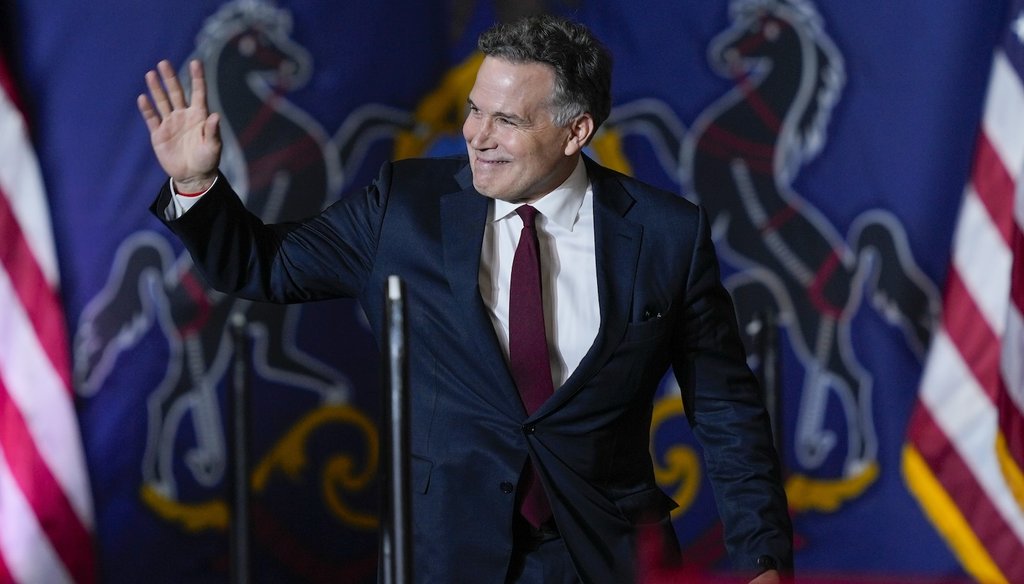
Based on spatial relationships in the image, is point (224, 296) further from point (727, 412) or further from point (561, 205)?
point (727, 412)

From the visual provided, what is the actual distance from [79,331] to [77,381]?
9 centimetres

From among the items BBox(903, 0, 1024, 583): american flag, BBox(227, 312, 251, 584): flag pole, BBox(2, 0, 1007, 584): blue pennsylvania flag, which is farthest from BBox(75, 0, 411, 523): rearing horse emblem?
BBox(903, 0, 1024, 583): american flag

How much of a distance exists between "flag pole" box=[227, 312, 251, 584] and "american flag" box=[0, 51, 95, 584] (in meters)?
0.28

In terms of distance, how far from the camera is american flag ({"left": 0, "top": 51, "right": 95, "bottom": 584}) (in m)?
2.58

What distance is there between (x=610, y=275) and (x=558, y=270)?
7 centimetres

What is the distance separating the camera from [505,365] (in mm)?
1660

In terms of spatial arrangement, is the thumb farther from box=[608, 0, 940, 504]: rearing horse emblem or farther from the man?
box=[608, 0, 940, 504]: rearing horse emblem

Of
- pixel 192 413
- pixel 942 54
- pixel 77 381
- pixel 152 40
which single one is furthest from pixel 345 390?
pixel 942 54

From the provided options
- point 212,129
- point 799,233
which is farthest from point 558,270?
point 799,233

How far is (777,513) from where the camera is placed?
177 cm

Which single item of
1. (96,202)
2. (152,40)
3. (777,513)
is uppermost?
(152,40)

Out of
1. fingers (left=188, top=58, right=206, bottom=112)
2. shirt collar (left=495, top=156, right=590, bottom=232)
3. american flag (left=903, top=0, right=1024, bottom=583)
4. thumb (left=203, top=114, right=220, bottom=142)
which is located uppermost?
fingers (left=188, top=58, right=206, bottom=112)

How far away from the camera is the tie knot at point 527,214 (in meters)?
1.76

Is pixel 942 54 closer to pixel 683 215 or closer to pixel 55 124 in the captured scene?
pixel 683 215
